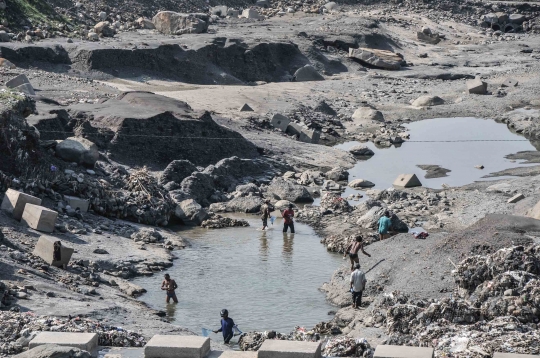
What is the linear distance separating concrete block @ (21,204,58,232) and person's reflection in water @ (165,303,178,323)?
3.25 m

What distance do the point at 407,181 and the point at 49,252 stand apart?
12.5 metres

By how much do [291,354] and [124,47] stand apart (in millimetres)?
29271

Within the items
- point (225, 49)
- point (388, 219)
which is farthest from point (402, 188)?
point (225, 49)

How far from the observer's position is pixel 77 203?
66.0ft

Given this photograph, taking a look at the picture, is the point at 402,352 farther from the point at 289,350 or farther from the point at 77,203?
the point at 77,203

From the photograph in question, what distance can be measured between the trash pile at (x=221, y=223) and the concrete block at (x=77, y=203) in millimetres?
2916

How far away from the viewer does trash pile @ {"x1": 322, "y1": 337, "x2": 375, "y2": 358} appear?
1032 centimetres

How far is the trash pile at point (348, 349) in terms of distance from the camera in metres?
10.3

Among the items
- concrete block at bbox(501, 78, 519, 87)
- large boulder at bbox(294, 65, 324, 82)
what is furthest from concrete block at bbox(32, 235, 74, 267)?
concrete block at bbox(501, 78, 519, 87)

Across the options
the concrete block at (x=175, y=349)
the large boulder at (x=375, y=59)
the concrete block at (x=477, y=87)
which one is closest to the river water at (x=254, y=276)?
the concrete block at (x=175, y=349)

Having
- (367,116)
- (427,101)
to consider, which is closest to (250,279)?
(367,116)

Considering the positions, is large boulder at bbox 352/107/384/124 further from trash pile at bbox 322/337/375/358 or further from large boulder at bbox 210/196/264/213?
trash pile at bbox 322/337/375/358

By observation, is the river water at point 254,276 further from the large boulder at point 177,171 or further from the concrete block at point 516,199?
the concrete block at point 516,199

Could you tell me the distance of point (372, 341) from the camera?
41.3ft
